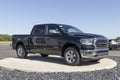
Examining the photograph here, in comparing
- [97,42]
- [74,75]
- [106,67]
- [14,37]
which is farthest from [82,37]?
[14,37]

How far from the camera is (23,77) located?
8906 mm

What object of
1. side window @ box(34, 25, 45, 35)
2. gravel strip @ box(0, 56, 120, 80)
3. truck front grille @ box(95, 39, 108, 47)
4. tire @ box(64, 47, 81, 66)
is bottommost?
gravel strip @ box(0, 56, 120, 80)

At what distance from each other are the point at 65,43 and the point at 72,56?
0.63m

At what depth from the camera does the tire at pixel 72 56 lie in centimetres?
1122

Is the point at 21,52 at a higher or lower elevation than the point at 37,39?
lower

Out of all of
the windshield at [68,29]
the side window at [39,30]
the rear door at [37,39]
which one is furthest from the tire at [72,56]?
the side window at [39,30]

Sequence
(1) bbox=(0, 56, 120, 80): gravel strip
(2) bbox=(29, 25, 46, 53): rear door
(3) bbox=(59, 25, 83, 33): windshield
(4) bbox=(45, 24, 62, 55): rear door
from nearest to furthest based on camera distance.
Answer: (1) bbox=(0, 56, 120, 80): gravel strip
(4) bbox=(45, 24, 62, 55): rear door
(3) bbox=(59, 25, 83, 33): windshield
(2) bbox=(29, 25, 46, 53): rear door

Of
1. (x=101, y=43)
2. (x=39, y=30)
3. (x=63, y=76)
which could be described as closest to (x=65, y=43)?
(x=101, y=43)

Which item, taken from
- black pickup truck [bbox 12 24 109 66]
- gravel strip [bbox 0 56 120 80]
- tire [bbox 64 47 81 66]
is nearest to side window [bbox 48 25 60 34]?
black pickup truck [bbox 12 24 109 66]

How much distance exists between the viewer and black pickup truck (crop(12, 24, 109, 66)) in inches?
437

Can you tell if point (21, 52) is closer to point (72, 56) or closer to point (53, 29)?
point (53, 29)

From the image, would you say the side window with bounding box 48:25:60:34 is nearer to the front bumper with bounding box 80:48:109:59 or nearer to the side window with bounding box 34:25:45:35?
the side window with bounding box 34:25:45:35

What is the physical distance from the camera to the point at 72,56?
451 inches

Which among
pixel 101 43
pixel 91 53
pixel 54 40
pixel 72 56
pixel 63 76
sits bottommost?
pixel 63 76
